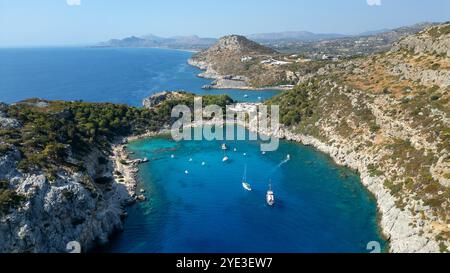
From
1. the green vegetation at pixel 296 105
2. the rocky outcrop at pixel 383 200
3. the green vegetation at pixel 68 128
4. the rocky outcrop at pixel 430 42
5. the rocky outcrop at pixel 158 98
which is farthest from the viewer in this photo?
the rocky outcrop at pixel 158 98

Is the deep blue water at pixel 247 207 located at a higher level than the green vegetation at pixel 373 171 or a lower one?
lower

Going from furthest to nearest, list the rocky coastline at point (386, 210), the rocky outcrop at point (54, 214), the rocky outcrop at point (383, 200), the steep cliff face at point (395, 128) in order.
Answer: the steep cliff face at point (395, 128) → the rocky outcrop at point (383, 200) → the rocky coastline at point (386, 210) → the rocky outcrop at point (54, 214)

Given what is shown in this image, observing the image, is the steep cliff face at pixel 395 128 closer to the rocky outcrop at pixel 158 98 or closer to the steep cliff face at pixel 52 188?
the rocky outcrop at pixel 158 98

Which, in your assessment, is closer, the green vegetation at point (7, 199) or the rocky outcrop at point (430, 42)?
the green vegetation at point (7, 199)

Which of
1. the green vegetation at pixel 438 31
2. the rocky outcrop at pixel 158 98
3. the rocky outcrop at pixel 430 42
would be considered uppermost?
the green vegetation at pixel 438 31

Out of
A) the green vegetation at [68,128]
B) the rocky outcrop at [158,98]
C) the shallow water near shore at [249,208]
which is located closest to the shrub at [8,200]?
the green vegetation at [68,128]

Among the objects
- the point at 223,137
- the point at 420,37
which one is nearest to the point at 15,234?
the point at 223,137
